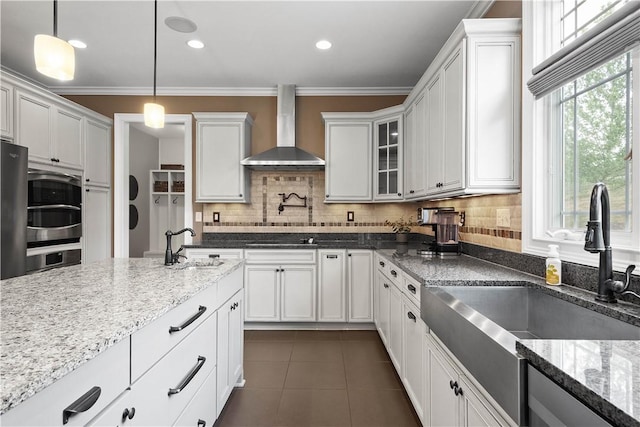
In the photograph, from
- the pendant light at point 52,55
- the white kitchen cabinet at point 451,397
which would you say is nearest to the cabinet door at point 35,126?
the pendant light at point 52,55

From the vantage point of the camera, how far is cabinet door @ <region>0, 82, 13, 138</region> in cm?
291

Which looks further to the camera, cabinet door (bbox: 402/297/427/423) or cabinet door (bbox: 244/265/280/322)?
cabinet door (bbox: 244/265/280/322)

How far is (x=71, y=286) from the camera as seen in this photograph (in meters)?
1.51

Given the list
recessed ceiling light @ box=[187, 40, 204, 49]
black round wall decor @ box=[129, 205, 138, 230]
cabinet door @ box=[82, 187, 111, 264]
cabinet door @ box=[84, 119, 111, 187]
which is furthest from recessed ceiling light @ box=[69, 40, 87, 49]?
black round wall decor @ box=[129, 205, 138, 230]

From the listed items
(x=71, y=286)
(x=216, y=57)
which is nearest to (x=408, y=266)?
(x=71, y=286)

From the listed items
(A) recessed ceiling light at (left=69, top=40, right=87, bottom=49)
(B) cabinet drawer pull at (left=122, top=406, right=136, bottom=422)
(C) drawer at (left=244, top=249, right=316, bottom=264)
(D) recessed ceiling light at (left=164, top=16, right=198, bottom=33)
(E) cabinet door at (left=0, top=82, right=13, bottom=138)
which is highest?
(A) recessed ceiling light at (left=69, top=40, right=87, bottom=49)

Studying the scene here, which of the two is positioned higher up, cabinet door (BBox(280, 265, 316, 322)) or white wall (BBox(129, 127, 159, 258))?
white wall (BBox(129, 127, 159, 258))

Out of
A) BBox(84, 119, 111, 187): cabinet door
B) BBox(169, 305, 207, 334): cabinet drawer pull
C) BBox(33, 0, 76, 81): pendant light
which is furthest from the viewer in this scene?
BBox(84, 119, 111, 187): cabinet door

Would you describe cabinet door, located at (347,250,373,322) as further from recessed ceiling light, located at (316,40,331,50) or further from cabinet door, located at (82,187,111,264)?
cabinet door, located at (82,187,111,264)

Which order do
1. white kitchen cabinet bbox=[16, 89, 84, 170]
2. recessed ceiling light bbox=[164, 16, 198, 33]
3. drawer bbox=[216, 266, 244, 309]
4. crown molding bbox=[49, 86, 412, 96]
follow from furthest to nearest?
crown molding bbox=[49, 86, 412, 96]
white kitchen cabinet bbox=[16, 89, 84, 170]
recessed ceiling light bbox=[164, 16, 198, 33]
drawer bbox=[216, 266, 244, 309]

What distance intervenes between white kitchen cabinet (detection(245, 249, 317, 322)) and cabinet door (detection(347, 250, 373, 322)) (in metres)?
0.41

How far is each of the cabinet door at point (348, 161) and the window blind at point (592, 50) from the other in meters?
2.26

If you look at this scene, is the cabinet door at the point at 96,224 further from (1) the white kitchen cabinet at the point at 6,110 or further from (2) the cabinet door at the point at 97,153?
(1) the white kitchen cabinet at the point at 6,110

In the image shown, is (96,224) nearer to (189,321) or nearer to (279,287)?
(279,287)
